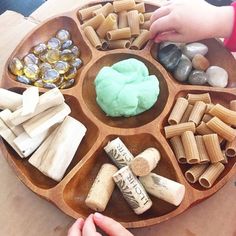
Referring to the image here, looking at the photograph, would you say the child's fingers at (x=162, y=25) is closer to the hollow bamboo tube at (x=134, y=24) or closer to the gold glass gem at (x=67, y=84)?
the hollow bamboo tube at (x=134, y=24)

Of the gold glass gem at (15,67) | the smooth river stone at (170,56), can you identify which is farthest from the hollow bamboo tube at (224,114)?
the gold glass gem at (15,67)

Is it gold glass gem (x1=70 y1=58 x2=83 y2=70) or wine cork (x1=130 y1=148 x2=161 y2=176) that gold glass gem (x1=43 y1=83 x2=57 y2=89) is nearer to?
gold glass gem (x1=70 y1=58 x2=83 y2=70)

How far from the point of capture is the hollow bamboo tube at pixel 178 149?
0.57 meters

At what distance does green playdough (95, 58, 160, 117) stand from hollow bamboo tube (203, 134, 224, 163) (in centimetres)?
11

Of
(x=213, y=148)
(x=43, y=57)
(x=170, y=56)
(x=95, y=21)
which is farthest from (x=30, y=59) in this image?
(x=213, y=148)

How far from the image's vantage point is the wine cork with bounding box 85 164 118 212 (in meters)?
0.52

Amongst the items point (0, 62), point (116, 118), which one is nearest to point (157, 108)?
point (116, 118)

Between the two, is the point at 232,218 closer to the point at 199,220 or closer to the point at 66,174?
the point at 199,220

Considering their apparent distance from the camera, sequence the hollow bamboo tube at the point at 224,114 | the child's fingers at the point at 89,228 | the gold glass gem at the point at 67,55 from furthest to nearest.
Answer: the gold glass gem at the point at 67,55 → the hollow bamboo tube at the point at 224,114 → the child's fingers at the point at 89,228

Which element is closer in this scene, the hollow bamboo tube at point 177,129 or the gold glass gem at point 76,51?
the hollow bamboo tube at point 177,129

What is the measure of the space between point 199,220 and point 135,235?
10 cm

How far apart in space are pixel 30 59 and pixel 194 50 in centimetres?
29

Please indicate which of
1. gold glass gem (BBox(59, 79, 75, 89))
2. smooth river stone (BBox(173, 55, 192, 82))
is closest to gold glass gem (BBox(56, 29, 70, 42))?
gold glass gem (BBox(59, 79, 75, 89))

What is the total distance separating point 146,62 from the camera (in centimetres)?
67
